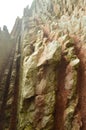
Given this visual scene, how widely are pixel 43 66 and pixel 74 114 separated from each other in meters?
6.86

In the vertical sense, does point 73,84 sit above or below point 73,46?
below

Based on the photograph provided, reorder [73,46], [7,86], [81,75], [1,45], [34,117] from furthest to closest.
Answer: [1,45] < [7,86] < [73,46] < [81,75] < [34,117]

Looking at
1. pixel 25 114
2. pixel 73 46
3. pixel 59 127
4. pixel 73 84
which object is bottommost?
pixel 59 127

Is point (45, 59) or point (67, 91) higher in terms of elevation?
point (45, 59)

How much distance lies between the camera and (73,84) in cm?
2003

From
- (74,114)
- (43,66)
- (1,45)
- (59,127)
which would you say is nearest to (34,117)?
(59,127)

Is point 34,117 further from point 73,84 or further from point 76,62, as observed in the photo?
point 76,62

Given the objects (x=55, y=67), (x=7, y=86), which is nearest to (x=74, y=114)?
(x=55, y=67)

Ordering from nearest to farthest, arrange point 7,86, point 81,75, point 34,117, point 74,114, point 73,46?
point 74,114 < point 34,117 < point 81,75 < point 73,46 < point 7,86

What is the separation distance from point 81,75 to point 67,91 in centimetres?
253

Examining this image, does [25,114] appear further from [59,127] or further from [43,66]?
[43,66]

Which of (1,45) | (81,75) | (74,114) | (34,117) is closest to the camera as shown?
(74,114)

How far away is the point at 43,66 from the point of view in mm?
22516

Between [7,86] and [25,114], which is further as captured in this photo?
[7,86]
